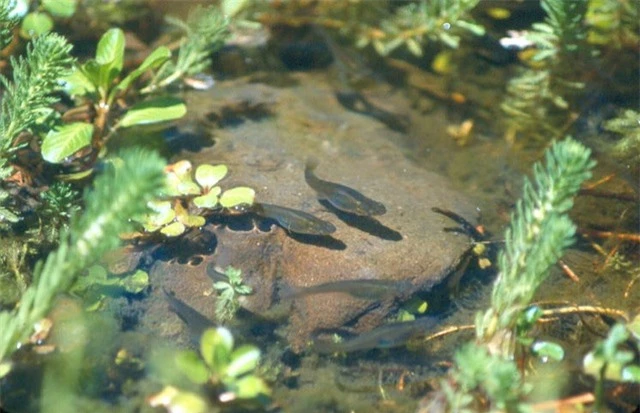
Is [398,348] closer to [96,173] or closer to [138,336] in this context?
[138,336]

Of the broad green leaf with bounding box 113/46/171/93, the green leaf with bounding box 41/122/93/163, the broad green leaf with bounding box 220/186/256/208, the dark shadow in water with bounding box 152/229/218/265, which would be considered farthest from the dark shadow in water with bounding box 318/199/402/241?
the green leaf with bounding box 41/122/93/163

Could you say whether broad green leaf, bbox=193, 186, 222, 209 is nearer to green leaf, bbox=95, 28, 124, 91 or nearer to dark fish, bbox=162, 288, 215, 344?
dark fish, bbox=162, 288, 215, 344

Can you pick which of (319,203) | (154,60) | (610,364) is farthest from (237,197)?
(610,364)

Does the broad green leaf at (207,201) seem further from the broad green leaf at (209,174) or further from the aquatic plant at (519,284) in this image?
the aquatic plant at (519,284)

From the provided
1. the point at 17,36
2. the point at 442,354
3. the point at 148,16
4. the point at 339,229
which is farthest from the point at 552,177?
the point at 148,16

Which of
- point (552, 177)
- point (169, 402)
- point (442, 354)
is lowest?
point (442, 354)

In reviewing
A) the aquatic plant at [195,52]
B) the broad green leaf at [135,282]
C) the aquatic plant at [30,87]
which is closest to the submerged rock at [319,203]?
the broad green leaf at [135,282]
